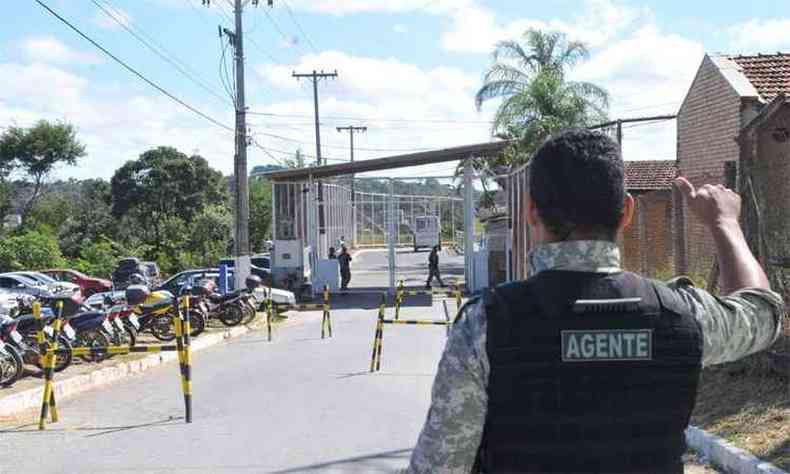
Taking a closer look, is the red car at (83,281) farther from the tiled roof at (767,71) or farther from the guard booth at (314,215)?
the tiled roof at (767,71)

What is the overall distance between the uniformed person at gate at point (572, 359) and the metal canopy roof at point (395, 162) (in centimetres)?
2748

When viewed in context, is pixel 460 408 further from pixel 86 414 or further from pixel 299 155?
pixel 299 155

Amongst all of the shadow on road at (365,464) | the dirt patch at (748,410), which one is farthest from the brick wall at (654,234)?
the shadow on road at (365,464)

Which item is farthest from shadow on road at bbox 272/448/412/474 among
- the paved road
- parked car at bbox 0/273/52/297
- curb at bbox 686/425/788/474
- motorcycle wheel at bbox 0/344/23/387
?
the paved road

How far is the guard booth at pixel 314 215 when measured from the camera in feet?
99.3

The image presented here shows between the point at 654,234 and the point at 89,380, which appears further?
the point at 654,234

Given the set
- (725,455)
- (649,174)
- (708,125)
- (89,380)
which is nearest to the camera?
(725,455)

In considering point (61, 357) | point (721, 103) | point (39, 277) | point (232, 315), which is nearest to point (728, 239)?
point (61, 357)

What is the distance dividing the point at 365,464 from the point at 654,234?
8877 millimetres

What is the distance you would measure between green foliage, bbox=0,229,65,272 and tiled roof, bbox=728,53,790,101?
2800 cm

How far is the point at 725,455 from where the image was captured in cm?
687

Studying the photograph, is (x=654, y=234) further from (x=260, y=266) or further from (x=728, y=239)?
(x=260, y=266)

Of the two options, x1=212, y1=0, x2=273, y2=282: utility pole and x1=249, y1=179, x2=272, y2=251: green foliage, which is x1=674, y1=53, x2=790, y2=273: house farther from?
x1=249, y1=179, x2=272, y2=251: green foliage

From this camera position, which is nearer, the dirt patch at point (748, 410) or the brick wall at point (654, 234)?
the dirt patch at point (748, 410)
